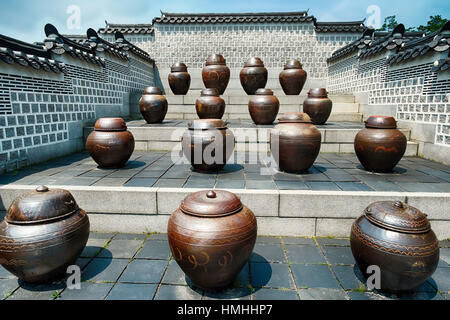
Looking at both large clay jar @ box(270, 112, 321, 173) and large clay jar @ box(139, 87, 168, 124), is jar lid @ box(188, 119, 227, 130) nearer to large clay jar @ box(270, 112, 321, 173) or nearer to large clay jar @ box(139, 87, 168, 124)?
large clay jar @ box(270, 112, 321, 173)

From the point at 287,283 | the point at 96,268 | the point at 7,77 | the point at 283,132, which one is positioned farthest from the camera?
the point at 7,77

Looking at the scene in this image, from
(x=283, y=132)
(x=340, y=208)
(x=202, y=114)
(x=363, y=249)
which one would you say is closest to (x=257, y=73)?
(x=202, y=114)

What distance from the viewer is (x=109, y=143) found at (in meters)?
4.54

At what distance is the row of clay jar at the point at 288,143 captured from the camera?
13.9 feet

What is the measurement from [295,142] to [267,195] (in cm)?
115

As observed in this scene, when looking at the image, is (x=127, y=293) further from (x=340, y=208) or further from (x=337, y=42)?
(x=337, y=42)

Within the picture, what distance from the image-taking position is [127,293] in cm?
244

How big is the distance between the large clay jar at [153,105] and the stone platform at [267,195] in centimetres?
313

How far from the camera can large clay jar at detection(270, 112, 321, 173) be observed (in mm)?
4191

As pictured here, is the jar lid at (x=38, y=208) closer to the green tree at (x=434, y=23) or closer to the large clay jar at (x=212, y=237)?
the large clay jar at (x=212, y=237)

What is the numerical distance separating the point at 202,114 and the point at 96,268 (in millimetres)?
4996

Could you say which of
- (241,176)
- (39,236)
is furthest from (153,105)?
(39,236)

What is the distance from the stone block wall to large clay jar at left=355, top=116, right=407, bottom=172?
19.8ft
